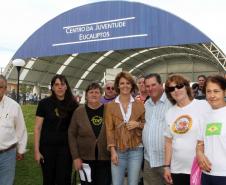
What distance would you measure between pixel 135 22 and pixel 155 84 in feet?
61.7

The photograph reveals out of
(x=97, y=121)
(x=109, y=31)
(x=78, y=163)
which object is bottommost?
(x=78, y=163)

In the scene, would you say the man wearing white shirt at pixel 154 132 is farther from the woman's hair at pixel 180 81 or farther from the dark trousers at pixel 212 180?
the dark trousers at pixel 212 180

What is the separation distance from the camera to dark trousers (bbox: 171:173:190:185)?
11.9 feet

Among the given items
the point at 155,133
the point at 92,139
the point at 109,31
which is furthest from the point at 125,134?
the point at 109,31

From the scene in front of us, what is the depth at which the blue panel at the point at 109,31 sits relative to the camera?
848 inches

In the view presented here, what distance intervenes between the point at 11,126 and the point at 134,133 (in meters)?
1.58

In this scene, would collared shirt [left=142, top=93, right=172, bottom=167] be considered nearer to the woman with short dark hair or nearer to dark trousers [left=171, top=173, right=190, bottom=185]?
the woman with short dark hair

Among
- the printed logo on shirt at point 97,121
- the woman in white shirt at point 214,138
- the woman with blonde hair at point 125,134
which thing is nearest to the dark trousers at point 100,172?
the woman with blonde hair at point 125,134

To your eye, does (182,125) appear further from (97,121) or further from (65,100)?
(65,100)

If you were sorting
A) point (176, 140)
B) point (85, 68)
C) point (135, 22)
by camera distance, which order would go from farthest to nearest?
point (85, 68), point (135, 22), point (176, 140)

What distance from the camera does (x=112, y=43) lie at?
23516 millimetres

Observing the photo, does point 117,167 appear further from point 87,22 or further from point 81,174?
point 87,22

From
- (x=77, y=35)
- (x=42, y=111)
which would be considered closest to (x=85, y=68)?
(x=77, y=35)

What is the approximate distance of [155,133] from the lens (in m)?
4.16
